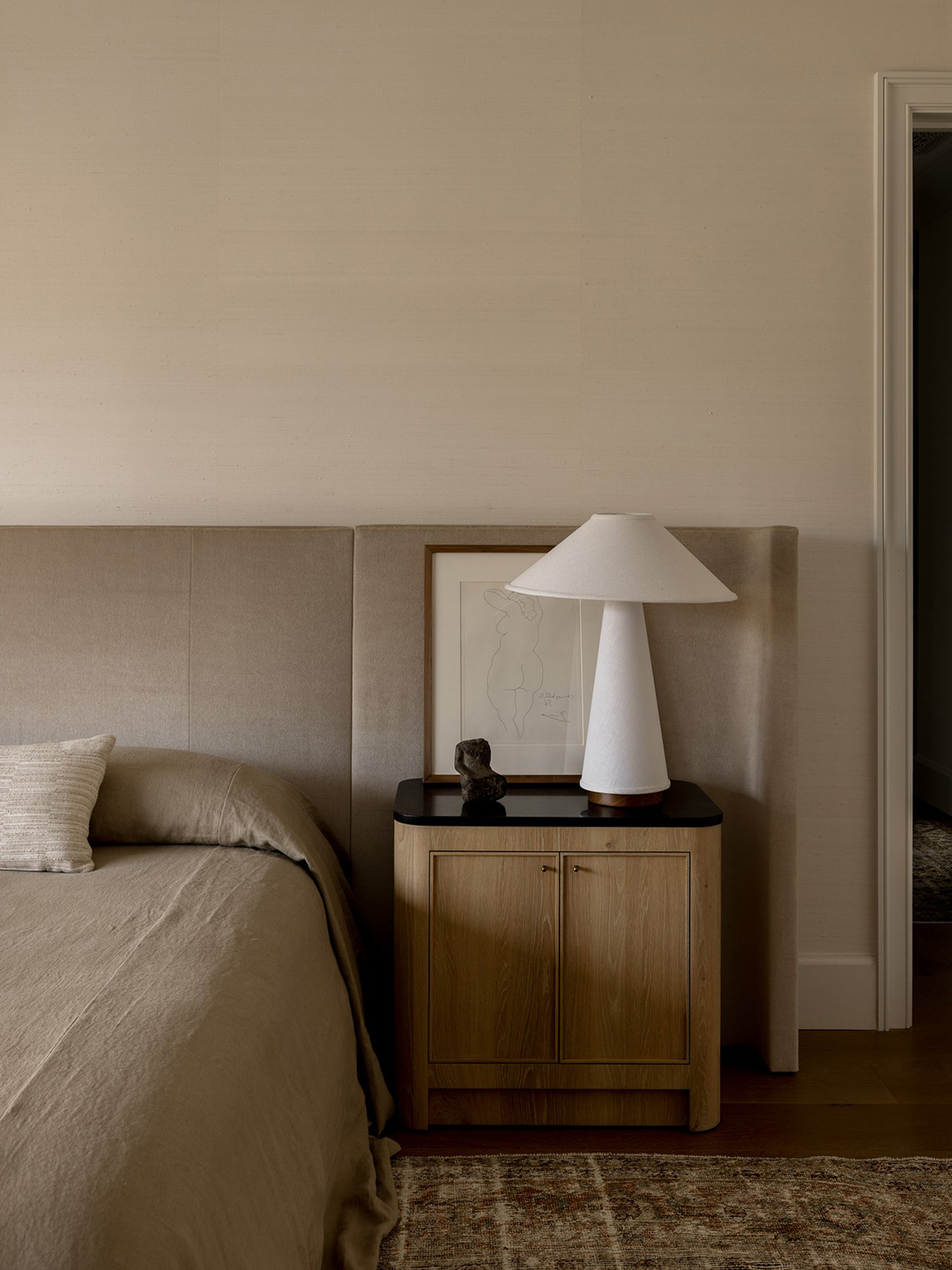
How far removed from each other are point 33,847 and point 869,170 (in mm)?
2519

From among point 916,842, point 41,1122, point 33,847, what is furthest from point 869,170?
point 916,842

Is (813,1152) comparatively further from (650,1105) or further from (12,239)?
(12,239)

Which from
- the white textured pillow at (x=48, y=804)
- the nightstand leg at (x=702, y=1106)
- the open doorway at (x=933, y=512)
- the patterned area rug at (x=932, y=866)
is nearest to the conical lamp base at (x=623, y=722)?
the nightstand leg at (x=702, y=1106)

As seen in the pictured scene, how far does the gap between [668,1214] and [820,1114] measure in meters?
0.55

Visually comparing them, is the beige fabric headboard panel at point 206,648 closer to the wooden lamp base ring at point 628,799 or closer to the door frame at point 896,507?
the wooden lamp base ring at point 628,799

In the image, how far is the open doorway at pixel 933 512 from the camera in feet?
16.0

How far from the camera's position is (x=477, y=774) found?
2277 millimetres

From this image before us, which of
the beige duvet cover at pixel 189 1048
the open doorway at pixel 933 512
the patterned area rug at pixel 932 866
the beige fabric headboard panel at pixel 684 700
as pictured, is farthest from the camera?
the open doorway at pixel 933 512

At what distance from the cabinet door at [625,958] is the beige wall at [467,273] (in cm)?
67

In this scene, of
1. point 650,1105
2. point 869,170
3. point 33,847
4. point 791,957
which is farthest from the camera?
point 869,170

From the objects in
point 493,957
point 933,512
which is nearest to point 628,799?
point 493,957

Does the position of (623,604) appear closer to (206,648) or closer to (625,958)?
(625,958)

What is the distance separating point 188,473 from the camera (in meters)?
2.66

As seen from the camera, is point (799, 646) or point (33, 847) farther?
point (799, 646)
